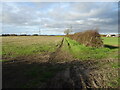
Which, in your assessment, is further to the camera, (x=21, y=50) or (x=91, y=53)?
(x=21, y=50)

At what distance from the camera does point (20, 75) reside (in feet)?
16.0

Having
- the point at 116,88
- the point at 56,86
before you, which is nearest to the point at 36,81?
the point at 56,86

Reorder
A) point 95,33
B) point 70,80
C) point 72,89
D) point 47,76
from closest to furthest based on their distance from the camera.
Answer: point 72,89
point 70,80
point 47,76
point 95,33

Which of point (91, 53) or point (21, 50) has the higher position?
point (21, 50)

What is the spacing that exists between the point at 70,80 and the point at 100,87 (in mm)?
1274

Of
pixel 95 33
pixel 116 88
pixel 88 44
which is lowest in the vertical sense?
pixel 116 88

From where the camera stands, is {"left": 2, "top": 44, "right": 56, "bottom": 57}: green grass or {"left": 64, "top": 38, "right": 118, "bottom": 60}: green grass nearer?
{"left": 64, "top": 38, "right": 118, "bottom": 60}: green grass

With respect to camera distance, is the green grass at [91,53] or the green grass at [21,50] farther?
the green grass at [21,50]

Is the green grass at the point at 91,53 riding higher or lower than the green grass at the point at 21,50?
lower

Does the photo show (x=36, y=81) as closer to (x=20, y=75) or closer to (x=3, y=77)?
(x=20, y=75)

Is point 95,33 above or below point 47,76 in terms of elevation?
above

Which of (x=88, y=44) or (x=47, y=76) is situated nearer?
(x=47, y=76)

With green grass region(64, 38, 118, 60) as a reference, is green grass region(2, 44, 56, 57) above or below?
above

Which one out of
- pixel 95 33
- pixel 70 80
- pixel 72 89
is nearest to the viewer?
pixel 72 89
